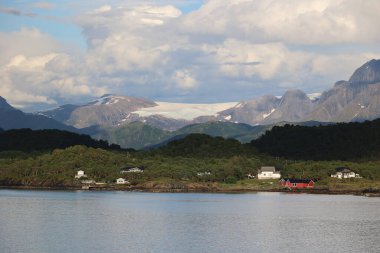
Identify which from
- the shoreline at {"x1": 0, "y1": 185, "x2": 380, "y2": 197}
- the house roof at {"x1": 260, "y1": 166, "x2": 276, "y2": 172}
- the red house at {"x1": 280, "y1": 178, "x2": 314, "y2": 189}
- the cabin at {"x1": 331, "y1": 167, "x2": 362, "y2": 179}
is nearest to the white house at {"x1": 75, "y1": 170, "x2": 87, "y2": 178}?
the shoreline at {"x1": 0, "y1": 185, "x2": 380, "y2": 197}

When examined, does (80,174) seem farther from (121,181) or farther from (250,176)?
(250,176)

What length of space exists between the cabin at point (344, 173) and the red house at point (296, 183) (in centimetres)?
660

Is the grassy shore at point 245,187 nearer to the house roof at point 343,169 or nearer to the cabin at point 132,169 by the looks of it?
the house roof at point 343,169

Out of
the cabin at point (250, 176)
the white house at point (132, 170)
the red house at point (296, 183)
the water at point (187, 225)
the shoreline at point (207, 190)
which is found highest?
the white house at point (132, 170)

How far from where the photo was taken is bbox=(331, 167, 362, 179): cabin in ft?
574

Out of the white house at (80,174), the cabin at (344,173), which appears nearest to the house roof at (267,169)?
the cabin at (344,173)

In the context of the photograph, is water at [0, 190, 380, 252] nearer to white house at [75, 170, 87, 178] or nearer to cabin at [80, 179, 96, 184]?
cabin at [80, 179, 96, 184]

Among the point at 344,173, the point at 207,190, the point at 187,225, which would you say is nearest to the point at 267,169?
the point at 344,173

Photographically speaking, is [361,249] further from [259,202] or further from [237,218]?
[259,202]

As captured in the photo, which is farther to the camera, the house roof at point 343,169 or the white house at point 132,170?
the white house at point 132,170

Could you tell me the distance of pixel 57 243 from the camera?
72.1m

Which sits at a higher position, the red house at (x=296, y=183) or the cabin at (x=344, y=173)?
the cabin at (x=344, y=173)

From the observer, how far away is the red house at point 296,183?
170625 millimetres

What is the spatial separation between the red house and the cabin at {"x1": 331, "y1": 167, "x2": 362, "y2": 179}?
6.60m
